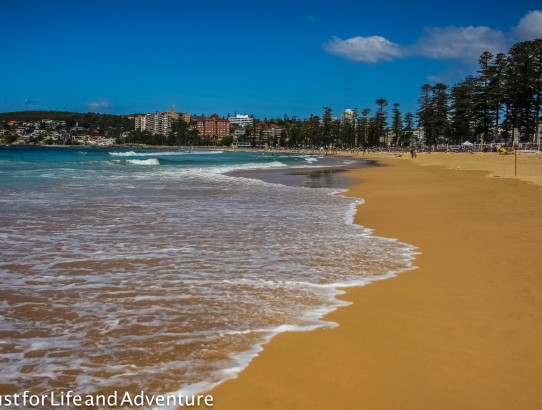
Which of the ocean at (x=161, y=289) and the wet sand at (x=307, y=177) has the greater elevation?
the wet sand at (x=307, y=177)

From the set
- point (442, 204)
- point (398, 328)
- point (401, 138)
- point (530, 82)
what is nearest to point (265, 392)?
point (398, 328)

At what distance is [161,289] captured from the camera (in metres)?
5.12

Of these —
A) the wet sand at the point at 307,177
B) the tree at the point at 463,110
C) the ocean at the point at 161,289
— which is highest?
the tree at the point at 463,110

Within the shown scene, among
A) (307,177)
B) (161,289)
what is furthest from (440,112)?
(161,289)

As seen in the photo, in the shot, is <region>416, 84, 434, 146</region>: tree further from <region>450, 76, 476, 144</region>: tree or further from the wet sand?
the wet sand

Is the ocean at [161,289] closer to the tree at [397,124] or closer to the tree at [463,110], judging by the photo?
the tree at [463,110]

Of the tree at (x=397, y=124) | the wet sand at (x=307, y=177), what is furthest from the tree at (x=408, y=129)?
the wet sand at (x=307, y=177)

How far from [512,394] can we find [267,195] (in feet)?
44.1

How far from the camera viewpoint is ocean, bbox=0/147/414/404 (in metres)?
3.30

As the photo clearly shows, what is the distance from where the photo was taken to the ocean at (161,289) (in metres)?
3.30

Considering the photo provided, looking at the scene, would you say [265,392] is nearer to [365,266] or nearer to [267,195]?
[365,266]

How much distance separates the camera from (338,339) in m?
3.77

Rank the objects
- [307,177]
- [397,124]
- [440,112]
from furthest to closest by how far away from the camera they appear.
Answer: [397,124]
[440,112]
[307,177]

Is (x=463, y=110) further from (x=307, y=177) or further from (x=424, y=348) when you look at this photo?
(x=424, y=348)
